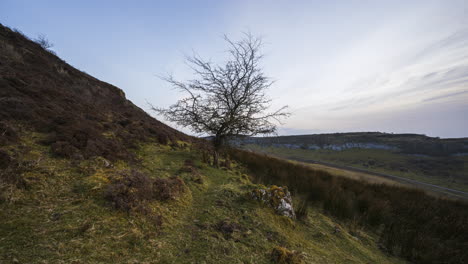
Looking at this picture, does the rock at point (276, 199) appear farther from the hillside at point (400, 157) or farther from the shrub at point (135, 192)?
the hillside at point (400, 157)

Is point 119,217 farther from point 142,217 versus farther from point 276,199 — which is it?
point 276,199

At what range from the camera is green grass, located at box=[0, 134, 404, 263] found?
1.80m

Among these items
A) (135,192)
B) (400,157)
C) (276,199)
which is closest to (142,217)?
(135,192)

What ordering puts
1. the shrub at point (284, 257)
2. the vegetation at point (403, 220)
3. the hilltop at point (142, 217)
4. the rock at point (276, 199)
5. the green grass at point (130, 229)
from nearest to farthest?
the green grass at point (130, 229), the hilltop at point (142, 217), the shrub at point (284, 257), the rock at point (276, 199), the vegetation at point (403, 220)

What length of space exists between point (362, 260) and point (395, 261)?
4.39 feet

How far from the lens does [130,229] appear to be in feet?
7.41

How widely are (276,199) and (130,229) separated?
119 inches

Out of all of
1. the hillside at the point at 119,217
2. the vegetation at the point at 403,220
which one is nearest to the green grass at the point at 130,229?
the hillside at the point at 119,217

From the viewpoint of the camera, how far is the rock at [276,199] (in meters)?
3.96

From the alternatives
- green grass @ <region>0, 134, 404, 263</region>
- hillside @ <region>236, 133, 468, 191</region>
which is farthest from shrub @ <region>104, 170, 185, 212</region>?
hillside @ <region>236, 133, 468, 191</region>

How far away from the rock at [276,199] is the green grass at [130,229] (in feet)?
0.64

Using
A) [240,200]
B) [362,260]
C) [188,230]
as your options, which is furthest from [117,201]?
[362,260]

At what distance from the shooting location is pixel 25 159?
3133 millimetres

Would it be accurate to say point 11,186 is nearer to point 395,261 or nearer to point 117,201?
point 117,201
